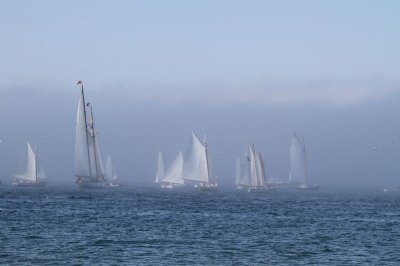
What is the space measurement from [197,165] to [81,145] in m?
25.4

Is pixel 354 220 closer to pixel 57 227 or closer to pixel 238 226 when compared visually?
pixel 238 226

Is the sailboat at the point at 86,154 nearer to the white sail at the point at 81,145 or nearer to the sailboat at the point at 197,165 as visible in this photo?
the white sail at the point at 81,145

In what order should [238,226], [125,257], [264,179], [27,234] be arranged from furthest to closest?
[264,179] → [238,226] → [27,234] → [125,257]

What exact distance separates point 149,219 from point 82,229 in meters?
15.8

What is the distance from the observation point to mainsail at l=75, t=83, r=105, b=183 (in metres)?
168

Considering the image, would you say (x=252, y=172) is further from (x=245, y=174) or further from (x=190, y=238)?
(x=190, y=238)

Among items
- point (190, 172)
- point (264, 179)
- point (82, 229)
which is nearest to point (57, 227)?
Result: point (82, 229)

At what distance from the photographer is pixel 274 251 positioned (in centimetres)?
5897

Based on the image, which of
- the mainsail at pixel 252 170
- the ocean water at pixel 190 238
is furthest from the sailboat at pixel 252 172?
the ocean water at pixel 190 238

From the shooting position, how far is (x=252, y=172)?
7411 inches

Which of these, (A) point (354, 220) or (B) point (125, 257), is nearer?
(B) point (125, 257)

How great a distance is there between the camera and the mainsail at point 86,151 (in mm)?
168000

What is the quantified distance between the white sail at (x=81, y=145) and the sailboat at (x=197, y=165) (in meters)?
21.0

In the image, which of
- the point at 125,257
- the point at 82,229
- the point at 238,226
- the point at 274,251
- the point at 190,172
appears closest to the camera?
the point at 125,257
